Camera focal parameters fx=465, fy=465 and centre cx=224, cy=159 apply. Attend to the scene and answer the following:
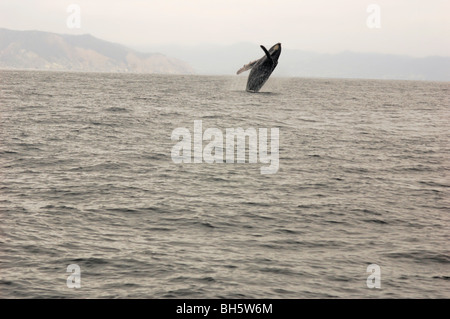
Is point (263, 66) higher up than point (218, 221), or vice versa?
point (263, 66)

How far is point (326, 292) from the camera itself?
10141mm

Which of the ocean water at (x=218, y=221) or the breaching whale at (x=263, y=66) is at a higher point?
the breaching whale at (x=263, y=66)

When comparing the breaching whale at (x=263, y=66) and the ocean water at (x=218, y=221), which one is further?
the breaching whale at (x=263, y=66)

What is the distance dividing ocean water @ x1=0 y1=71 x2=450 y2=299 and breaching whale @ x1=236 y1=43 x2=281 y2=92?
1989 cm

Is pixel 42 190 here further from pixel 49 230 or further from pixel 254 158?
pixel 254 158

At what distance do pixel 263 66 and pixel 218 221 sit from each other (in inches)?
1492

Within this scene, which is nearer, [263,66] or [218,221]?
[218,221]

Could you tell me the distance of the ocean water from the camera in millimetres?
10539

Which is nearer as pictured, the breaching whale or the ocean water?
the ocean water

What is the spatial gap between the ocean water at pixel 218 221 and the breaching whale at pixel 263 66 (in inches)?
783

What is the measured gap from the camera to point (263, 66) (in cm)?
5016

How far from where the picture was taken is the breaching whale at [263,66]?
45.8 metres

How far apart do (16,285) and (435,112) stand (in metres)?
54.4

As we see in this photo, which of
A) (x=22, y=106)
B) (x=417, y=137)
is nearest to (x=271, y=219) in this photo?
(x=417, y=137)
